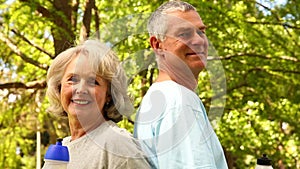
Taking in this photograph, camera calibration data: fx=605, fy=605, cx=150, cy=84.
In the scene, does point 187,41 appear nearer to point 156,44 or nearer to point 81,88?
point 156,44

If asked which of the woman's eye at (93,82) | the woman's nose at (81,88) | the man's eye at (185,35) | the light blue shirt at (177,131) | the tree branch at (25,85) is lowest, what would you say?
the tree branch at (25,85)

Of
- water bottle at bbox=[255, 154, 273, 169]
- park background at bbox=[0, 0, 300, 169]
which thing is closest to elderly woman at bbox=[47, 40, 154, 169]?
water bottle at bbox=[255, 154, 273, 169]

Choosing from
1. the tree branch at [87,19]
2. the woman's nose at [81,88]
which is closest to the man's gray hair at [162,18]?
the woman's nose at [81,88]

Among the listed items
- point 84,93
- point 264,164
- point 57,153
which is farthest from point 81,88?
point 264,164

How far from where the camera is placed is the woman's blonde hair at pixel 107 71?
176 centimetres

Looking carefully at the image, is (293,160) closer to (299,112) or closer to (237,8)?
(299,112)

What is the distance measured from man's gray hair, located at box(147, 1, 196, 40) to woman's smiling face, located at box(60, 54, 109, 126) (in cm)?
23

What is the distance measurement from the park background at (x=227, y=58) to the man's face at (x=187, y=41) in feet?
16.0

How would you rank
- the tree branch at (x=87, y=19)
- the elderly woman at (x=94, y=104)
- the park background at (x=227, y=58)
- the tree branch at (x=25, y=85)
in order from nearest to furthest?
1. the elderly woman at (x=94, y=104)
2. the tree branch at (x=87, y=19)
3. the park background at (x=227, y=58)
4. the tree branch at (x=25, y=85)

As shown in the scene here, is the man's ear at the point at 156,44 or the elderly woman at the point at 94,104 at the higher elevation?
the man's ear at the point at 156,44

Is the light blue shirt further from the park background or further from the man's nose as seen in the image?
the park background

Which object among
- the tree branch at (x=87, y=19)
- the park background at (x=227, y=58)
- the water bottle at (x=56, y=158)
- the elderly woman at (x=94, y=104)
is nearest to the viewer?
the water bottle at (x=56, y=158)

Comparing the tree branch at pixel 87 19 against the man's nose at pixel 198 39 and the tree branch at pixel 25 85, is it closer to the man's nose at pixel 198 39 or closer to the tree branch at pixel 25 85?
the tree branch at pixel 25 85

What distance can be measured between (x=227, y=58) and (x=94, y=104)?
6.32 meters
